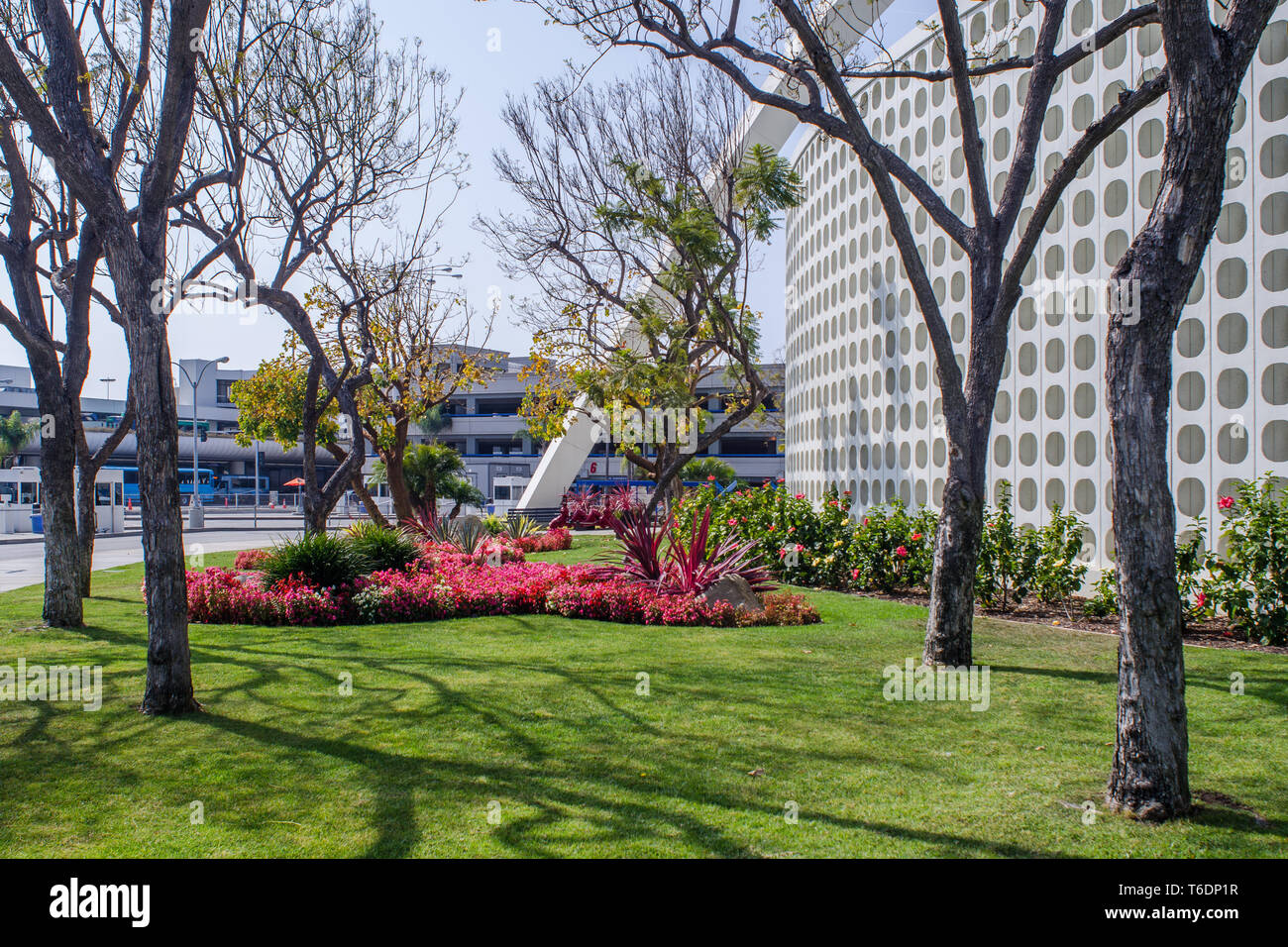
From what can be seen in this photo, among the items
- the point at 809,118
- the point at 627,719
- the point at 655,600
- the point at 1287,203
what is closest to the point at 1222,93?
the point at 809,118

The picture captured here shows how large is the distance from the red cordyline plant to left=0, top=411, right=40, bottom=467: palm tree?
5662 centimetres

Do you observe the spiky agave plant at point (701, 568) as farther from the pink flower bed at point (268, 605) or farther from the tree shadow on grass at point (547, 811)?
the tree shadow on grass at point (547, 811)

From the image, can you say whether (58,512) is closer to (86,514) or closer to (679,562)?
(86,514)

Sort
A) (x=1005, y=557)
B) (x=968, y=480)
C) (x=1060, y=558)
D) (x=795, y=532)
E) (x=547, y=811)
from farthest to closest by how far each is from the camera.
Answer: (x=795, y=532) < (x=1005, y=557) < (x=1060, y=558) < (x=968, y=480) < (x=547, y=811)

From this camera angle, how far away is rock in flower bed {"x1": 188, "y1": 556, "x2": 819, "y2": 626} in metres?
10.1

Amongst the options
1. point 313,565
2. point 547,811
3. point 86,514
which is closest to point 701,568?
point 313,565

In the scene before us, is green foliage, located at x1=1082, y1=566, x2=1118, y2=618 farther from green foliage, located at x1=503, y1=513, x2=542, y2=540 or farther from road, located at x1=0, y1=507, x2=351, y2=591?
green foliage, located at x1=503, y1=513, x2=542, y2=540

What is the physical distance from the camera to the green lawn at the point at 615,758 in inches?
151

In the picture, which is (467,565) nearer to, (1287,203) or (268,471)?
(1287,203)

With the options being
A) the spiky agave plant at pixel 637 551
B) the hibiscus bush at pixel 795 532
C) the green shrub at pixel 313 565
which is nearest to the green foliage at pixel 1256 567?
the hibiscus bush at pixel 795 532

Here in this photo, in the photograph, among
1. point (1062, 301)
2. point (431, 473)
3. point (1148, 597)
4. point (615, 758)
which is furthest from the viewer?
point (431, 473)

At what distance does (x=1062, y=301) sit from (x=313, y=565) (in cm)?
926

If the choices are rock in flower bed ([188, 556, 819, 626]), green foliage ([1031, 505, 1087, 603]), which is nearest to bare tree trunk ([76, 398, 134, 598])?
rock in flower bed ([188, 556, 819, 626])

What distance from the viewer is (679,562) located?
11.0 m
